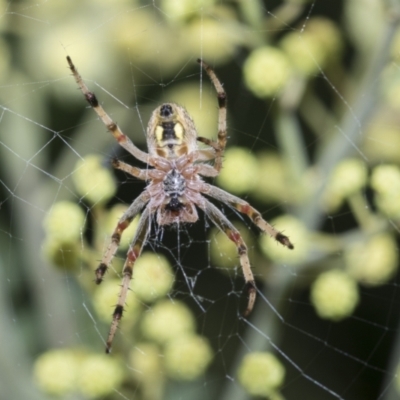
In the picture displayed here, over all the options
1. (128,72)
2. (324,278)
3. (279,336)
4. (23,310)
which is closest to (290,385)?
(279,336)

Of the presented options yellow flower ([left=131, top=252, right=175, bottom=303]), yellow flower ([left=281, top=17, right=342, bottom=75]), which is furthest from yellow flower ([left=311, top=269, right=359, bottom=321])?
yellow flower ([left=281, top=17, right=342, bottom=75])

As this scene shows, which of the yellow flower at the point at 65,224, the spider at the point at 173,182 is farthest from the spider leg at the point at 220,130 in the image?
the yellow flower at the point at 65,224

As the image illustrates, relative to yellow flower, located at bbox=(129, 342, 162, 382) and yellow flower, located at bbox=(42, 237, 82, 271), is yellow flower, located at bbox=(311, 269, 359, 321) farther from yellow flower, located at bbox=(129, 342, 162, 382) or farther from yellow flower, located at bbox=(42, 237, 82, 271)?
yellow flower, located at bbox=(42, 237, 82, 271)

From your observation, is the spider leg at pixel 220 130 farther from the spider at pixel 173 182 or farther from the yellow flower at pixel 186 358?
the yellow flower at pixel 186 358

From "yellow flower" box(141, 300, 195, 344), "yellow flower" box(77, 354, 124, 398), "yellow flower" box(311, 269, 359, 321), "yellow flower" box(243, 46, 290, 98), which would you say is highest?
"yellow flower" box(243, 46, 290, 98)

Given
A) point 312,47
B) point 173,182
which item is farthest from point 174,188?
point 312,47

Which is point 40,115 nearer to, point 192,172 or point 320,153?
point 192,172
